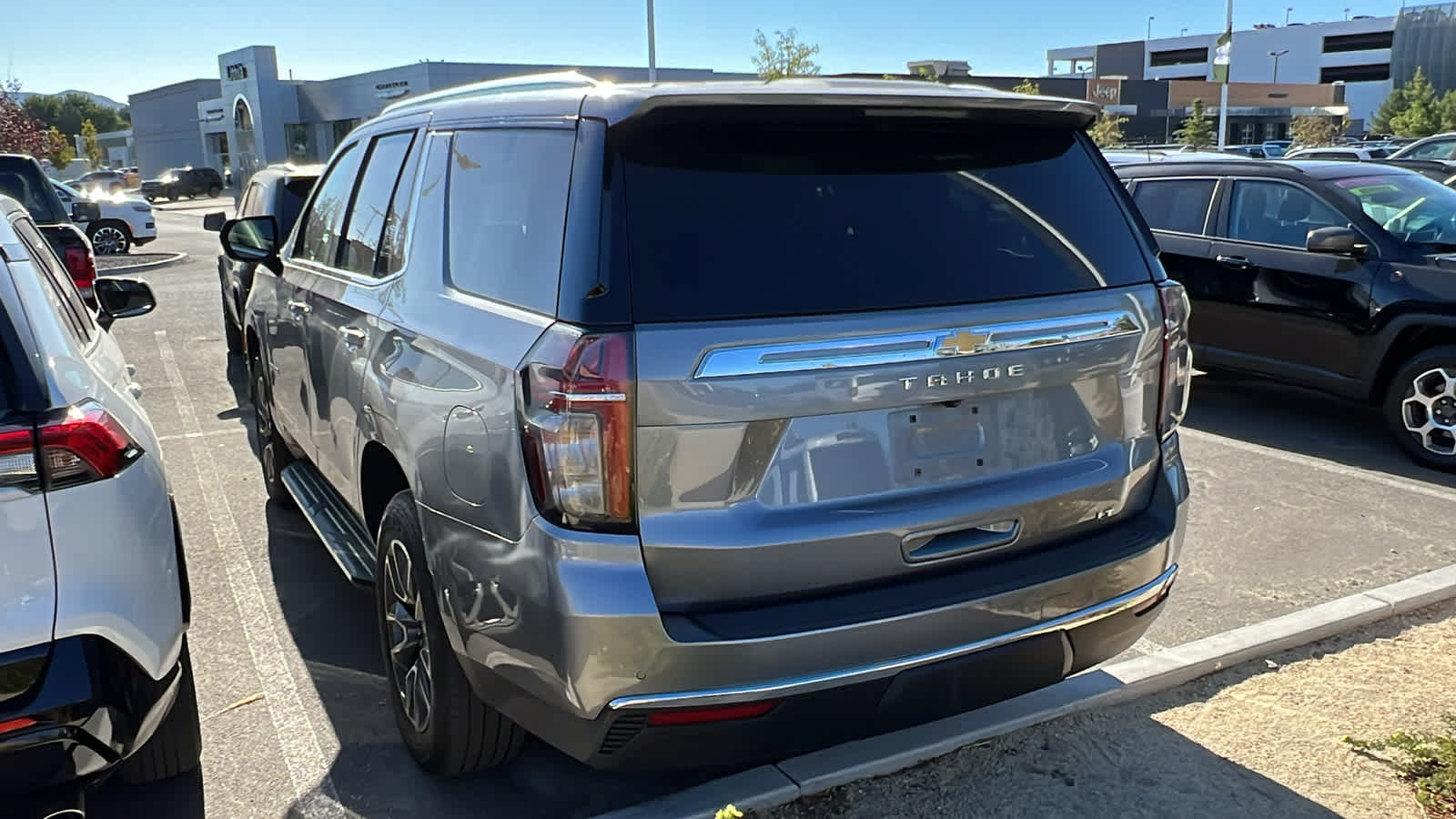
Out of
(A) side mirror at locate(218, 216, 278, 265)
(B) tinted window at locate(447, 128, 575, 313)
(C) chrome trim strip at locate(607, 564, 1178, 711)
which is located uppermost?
(B) tinted window at locate(447, 128, 575, 313)

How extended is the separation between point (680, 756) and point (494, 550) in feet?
2.12

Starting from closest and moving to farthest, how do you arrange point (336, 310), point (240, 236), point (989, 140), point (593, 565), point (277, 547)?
point (593, 565), point (989, 140), point (336, 310), point (240, 236), point (277, 547)

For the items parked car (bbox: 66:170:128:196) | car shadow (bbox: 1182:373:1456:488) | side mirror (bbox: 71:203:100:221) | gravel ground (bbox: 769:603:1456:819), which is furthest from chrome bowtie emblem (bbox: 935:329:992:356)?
parked car (bbox: 66:170:128:196)

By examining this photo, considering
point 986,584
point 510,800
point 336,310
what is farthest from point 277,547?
point 986,584

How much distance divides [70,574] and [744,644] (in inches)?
58.3

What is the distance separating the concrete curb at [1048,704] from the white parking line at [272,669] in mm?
959

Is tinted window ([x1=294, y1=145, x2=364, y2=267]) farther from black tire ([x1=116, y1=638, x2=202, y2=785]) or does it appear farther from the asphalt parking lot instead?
black tire ([x1=116, y1=638, x2=202, y2=785])

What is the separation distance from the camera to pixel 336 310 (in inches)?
154

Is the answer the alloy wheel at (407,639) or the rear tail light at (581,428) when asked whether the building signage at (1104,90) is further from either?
the rear tail light at (581,428)

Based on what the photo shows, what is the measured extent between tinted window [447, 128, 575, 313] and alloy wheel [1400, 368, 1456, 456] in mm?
5837

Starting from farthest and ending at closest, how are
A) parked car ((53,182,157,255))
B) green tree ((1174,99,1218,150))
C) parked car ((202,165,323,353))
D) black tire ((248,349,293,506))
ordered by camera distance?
green tree ((1174,99,1218,150)), parked car ((53,182,157,255)), parked car ((202,165,323,353)), black tire ((248,349,293,506))

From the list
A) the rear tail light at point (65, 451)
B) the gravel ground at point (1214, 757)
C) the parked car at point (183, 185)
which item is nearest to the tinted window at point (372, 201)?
the rear tail light at point (65, 451)

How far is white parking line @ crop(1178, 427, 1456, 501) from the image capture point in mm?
6117

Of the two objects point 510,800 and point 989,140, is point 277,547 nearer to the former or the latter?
point 510,800
